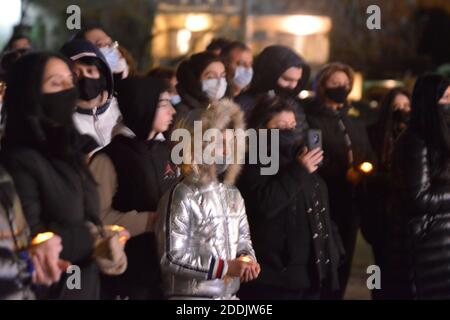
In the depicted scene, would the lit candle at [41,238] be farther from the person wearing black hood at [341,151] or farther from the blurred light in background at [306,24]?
the blurred light in background at [306,24]

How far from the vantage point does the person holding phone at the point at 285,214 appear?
5840 millimetres

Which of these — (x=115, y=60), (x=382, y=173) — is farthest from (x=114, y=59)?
(x=382, y=173)

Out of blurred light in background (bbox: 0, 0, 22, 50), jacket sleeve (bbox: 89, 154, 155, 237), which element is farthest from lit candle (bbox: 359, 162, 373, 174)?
blurred light in background (bbox: 0, 0, 22, 50)

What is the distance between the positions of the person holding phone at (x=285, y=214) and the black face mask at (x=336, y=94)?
1.33 metres

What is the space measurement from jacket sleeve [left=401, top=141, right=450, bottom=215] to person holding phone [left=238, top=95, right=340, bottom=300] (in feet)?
1.75

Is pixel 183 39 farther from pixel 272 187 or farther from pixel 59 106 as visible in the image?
pixel 59 106

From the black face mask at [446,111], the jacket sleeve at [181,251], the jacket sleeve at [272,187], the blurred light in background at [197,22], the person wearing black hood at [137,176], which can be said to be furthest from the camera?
the blurred light in background at [197,22]

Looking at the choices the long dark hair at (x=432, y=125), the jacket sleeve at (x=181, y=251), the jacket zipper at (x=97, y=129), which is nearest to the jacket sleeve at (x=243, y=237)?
the jacket sleeve at (x=181, y=251)

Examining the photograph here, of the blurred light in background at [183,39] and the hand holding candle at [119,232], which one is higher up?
the hand holding candle at [119,232]

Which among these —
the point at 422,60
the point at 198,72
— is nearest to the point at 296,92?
the point at 198,72

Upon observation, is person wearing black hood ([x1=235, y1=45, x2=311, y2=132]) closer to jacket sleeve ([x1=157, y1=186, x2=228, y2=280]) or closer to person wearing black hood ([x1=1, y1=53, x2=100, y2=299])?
jacket sleeve ([x1=157, y1=186, x2=228, y2=280])

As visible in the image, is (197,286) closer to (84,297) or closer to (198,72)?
(84,297)

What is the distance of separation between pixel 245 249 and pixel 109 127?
3.55 feet

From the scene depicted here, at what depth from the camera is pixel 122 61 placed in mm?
6629
